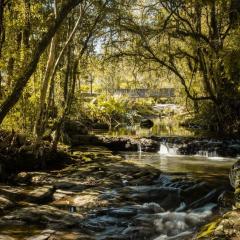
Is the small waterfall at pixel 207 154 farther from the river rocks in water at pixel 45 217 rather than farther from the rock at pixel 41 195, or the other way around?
the river rocks in water at pixel 45 217

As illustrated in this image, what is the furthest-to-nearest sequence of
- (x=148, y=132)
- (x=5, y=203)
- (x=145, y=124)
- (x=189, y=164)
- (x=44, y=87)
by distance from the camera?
1. (x=145, y=124)
2. (x=148, y=132)
3. (x=189, y=164)
4. (x=44, y=87)
5. (x=5, y=203)

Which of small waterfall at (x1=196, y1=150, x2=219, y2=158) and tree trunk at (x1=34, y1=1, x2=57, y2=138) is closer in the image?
tree trunk at (x1=34, y1=1, x2=57, y2=138)

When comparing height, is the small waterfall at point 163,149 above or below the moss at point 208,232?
above

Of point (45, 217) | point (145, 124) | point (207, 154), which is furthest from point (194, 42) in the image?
point (45, 217)

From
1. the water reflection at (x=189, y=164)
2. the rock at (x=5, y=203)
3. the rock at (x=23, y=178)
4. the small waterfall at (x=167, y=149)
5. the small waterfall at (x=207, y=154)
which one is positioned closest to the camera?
the rock at (x=5, y=203)

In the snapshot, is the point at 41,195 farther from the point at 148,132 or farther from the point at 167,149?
the point at 148,132

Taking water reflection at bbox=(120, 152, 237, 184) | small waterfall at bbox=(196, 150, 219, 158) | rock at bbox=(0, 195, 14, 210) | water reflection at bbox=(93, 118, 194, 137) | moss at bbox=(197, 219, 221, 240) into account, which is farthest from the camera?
water reflection at bbox=(93, 118, 194, 137)

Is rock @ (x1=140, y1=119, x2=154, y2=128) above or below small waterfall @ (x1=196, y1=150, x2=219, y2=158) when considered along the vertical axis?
above

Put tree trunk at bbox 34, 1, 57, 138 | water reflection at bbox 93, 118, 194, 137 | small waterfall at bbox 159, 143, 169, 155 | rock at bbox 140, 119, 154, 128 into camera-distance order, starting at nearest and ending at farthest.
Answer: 1. tree trunk at bbox 34, 1, 57, 138
2. small waterfall at bbox 159, 143, 169, 155
3. water reflection at bbox 93, 118, 194, 137
4. rock at bbox 140, 119, 154, 128

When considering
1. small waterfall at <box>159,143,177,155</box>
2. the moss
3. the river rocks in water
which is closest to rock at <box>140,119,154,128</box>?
small waterfall at <box>159,143,177,155</box>

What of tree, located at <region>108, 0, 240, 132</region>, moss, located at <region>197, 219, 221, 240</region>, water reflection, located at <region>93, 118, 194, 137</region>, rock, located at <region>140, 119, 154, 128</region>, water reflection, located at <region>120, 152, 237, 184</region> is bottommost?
moss, located at <region>197, 219, 221, 240</region>

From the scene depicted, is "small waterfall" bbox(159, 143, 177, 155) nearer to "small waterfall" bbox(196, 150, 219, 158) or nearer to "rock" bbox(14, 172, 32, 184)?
"small waterfall" bbox(196, 150, 219, 158)

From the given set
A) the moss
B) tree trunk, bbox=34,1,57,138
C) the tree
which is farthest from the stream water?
the tree

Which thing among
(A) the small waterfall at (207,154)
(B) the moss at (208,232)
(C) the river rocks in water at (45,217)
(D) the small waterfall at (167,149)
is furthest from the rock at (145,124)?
(B) the moss at (208,232)
